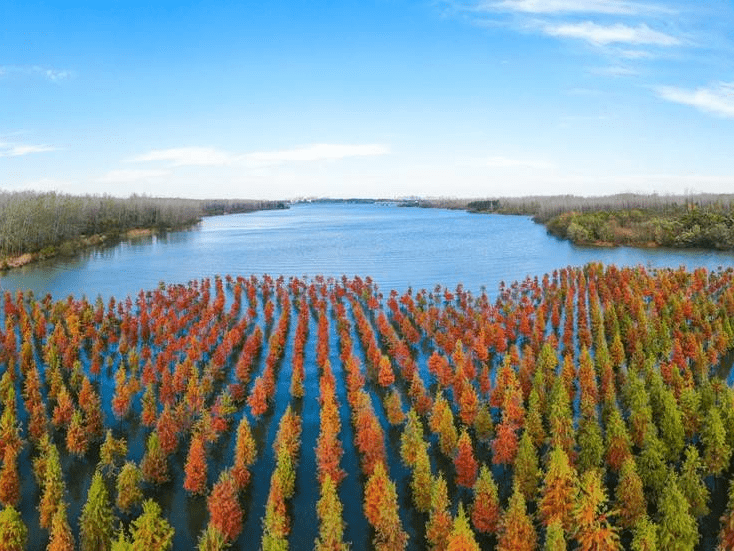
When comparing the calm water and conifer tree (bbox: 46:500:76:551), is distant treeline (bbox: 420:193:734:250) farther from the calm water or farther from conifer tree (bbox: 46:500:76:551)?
conifer tree (bbox: 46:500:76:551)

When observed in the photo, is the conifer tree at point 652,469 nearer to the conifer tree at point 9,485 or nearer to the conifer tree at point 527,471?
the conifer tree at point 527,471

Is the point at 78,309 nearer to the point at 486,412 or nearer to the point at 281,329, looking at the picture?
the point at 281,329

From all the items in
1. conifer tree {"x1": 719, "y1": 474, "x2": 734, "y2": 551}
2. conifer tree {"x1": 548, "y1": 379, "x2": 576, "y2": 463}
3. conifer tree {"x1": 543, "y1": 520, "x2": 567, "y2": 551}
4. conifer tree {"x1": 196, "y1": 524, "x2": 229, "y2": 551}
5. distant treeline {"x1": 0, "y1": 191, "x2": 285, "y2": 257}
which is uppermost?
distant treeline {"x1": 0, "y1": 191, "x2": 285, "y2": 257}

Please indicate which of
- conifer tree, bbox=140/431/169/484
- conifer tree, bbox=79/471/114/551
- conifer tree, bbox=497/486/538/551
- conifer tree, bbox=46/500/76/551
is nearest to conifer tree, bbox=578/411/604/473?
conifer tree, bbox=497/486/538/551

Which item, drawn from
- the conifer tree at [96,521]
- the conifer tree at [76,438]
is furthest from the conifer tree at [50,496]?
the conifer tree at [76,438]

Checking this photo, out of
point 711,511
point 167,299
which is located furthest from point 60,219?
point 711,511

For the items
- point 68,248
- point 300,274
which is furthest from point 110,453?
point 68,248

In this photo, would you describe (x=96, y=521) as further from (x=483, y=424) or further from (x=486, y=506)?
(x=483, y=424)
